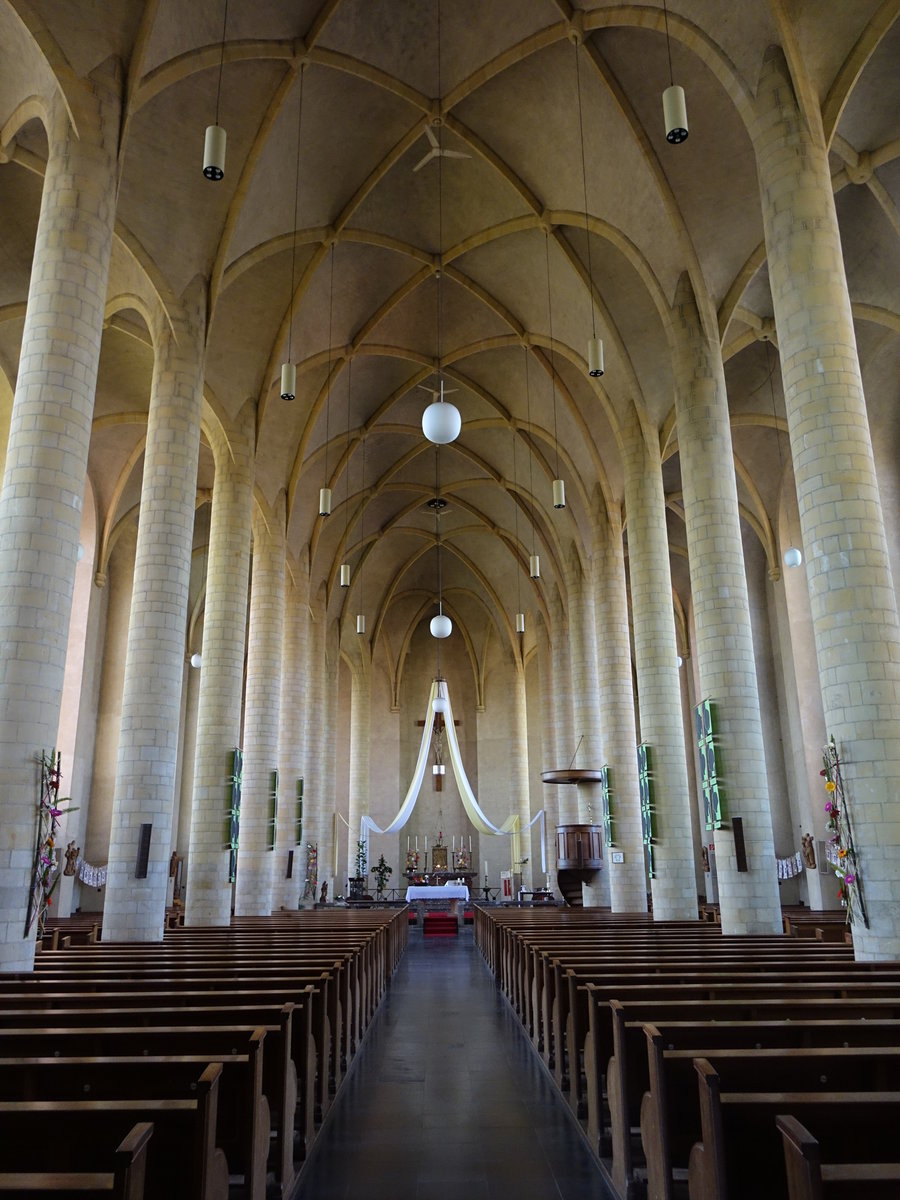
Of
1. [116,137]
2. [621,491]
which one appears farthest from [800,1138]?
[621,491]

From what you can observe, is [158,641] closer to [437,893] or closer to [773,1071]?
[773,1071]

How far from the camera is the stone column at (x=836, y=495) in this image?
295 inches

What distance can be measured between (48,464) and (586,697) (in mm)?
16594

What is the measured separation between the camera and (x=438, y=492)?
88.9 ft

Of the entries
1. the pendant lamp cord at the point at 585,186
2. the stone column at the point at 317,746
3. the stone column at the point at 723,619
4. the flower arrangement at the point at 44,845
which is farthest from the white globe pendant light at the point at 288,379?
the stone column at the point at 317,746

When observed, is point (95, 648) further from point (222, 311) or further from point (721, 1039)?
point (721, 1039)

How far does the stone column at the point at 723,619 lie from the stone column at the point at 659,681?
268cm

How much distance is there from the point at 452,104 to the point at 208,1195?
14296mm

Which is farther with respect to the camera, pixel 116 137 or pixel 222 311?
pixel 222 311

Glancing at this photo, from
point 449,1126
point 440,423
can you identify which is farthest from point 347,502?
point 449,1126

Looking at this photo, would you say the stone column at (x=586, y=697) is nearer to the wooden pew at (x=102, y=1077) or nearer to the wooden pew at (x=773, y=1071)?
the wooden pew at (x=773, y=1071)

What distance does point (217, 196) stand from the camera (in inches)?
515

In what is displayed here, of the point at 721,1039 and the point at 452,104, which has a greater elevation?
the point at 452,104

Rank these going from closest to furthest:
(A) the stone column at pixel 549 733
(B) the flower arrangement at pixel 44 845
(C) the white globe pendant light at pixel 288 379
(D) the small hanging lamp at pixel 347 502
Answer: (B) the flower arrangement at pixel 44 845 → (C) the white globe pendant light at pixel 288 379 → (D) the small hanging lamp at pixel 347 502 → (A) the stone column at pixel 549 733
